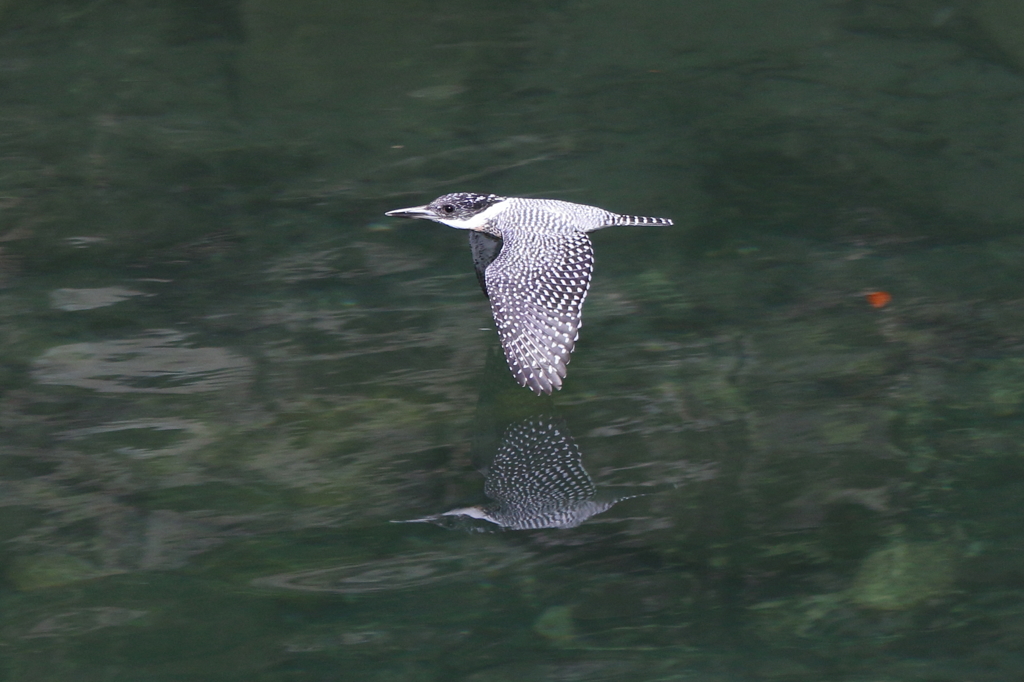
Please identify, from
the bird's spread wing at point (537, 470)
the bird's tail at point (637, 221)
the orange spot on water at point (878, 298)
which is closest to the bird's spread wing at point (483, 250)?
the bird's tail at point (637, 221)

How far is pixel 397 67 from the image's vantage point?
8.78 m

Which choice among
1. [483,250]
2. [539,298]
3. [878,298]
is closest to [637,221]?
[483,250]

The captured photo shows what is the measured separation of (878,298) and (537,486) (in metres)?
2.32

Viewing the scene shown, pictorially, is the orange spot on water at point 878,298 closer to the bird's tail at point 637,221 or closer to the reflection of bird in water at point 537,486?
the bird's tail at point 637,221

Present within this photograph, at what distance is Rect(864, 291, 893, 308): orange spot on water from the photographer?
6.29 meters

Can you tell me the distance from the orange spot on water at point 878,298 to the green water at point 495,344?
0.05m

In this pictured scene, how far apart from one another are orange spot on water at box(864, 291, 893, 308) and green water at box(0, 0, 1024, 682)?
48 millimetres

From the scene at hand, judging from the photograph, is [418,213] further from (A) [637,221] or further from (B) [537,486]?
(B) [537,486]

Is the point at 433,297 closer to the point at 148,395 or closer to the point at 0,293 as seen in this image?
the point at 148,395

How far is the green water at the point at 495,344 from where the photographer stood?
4.54m

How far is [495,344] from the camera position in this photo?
6.06 metres

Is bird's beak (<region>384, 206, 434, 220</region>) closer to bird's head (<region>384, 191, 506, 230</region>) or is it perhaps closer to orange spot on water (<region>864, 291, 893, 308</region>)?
bird's head (<region>384, 191, 506, 230</region>)

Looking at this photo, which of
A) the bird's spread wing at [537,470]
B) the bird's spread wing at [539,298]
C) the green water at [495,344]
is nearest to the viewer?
the green water at [495,344]

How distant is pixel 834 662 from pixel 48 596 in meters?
3.00
